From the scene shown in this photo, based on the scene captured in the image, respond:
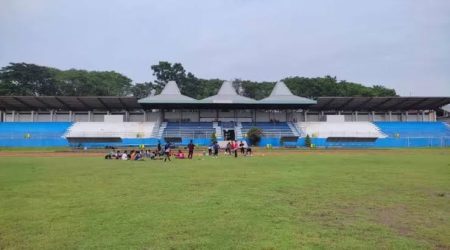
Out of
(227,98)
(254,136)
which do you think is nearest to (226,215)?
(254,136)

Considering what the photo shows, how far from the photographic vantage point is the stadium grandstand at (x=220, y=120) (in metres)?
62.8

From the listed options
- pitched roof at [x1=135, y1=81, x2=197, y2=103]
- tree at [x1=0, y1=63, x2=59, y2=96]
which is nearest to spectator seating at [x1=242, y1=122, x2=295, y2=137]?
pitched roof at [x1=135, y1=81, x2=197, y2=103]

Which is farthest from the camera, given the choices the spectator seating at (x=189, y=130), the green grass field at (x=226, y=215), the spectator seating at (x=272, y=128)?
the spectator seating at (x=272, y=128)

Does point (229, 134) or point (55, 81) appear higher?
point (55, 81)

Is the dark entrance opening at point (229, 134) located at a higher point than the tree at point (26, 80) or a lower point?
lower

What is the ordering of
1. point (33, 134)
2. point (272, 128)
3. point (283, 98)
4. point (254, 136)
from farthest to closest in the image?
1. point (283, 98)
2. point (272, 128)
3. point (33, 134)
4. point (254, 136)

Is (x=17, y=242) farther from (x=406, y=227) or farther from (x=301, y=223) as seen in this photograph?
(x=406, y=227)

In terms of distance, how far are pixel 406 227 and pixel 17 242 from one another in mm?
6589

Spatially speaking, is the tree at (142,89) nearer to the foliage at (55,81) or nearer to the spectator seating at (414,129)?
the foliage at (55,81)

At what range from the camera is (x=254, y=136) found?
6031 centimetres

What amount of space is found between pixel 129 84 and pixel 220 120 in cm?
4907

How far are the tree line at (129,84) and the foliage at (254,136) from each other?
3906 cm

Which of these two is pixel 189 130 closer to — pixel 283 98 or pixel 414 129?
pixel 283 98

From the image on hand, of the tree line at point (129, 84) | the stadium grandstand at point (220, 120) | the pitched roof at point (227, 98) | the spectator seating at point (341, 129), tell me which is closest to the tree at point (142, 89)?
the tree line at point (129, 84)
